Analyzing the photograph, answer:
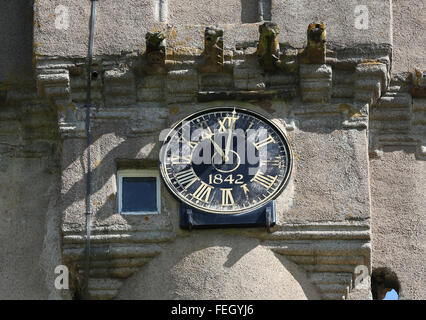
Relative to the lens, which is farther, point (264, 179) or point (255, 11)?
point (255, 11)

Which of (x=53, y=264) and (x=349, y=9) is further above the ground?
(x=349, y=9)

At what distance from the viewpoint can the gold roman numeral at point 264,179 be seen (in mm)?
15805

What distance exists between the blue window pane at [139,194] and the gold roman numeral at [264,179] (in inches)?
34.7

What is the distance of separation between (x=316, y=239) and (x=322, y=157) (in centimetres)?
79

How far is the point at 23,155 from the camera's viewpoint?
16.7 m

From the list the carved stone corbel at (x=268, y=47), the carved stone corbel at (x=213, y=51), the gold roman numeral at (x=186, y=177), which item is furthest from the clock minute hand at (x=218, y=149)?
the carved stone corbel at (x=268, y=47)

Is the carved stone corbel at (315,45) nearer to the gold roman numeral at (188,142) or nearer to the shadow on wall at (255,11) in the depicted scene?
the shadow on wall at (255,11)

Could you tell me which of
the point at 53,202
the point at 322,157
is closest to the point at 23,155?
the point at 53,202

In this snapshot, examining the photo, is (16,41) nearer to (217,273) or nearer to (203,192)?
(203,192)

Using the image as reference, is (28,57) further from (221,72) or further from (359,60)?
(359,60)

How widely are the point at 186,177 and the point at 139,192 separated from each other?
1.47ft

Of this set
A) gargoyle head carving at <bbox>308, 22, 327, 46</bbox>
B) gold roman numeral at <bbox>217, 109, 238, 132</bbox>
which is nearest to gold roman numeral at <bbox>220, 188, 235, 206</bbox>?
gold roman numeral at <bbox>217, 109, 238, 132</bbox>

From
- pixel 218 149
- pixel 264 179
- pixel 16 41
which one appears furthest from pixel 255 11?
pixel 16 41

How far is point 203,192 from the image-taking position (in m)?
15.8
